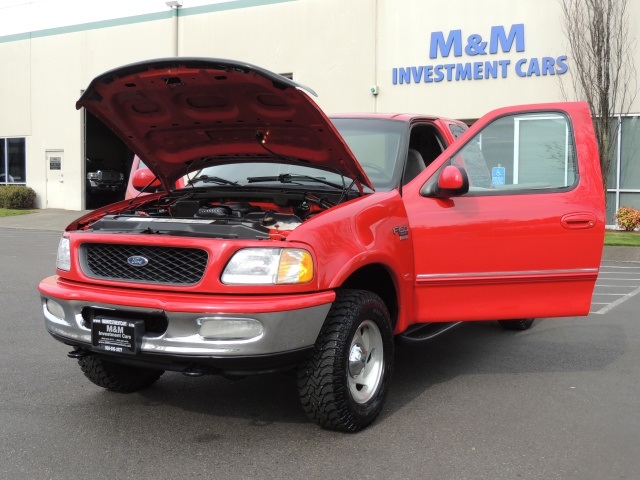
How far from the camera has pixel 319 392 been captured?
389cm

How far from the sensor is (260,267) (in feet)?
12.1

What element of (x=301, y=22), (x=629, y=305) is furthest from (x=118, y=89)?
(x=301, y=22)

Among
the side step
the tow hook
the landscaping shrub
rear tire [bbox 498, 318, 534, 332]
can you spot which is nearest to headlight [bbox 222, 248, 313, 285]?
the tow hook

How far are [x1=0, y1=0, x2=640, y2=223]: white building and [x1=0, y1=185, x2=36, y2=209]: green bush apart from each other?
2.07 ft

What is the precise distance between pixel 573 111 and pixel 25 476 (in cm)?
405

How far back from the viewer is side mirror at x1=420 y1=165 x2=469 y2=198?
14.9 feet

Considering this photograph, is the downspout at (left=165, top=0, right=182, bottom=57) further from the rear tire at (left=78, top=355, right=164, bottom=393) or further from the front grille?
the front grille

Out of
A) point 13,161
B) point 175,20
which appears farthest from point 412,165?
point 13,161

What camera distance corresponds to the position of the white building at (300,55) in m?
19.4

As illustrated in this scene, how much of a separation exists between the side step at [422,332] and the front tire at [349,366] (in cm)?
46

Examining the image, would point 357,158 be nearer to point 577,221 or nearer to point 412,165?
point 412,165

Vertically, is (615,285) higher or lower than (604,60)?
lower

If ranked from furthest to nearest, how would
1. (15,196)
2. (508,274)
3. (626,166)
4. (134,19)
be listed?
(15,196), (134,19), (626,166), (508,274)

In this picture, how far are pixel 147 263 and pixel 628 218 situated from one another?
1648 cm
